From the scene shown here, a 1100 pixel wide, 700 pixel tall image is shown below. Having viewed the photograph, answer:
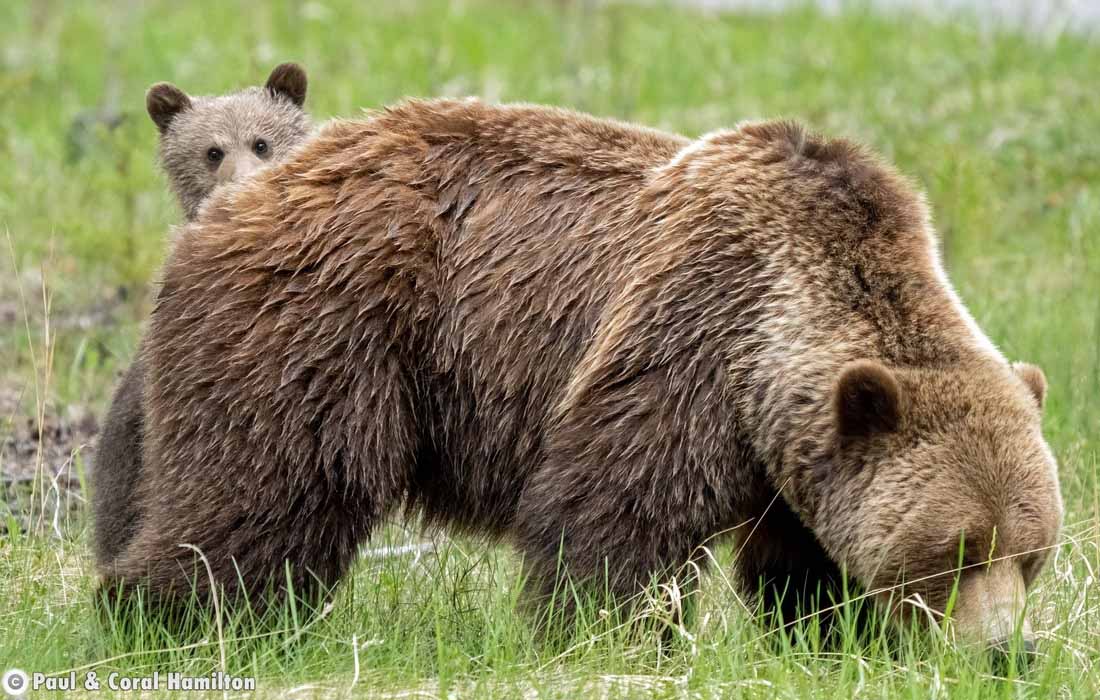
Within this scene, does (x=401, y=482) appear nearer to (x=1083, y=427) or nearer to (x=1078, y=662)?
(x=1078, y=662)

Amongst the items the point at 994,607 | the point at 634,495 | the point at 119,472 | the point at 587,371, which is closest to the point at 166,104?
the point at 119,472

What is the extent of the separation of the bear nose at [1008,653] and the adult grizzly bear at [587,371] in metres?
0.05

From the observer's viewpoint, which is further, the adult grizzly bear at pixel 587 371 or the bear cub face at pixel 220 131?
the bear cub face at pixel 220 131

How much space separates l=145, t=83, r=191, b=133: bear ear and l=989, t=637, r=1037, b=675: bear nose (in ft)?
13.9

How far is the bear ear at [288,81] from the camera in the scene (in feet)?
22.4

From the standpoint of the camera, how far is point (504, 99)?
11992 millimetres

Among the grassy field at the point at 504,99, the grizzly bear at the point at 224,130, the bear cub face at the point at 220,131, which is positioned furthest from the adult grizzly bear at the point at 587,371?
the bear cub face at the point at 220,131

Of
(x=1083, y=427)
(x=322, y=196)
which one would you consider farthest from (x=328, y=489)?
(x=1083, y=427)

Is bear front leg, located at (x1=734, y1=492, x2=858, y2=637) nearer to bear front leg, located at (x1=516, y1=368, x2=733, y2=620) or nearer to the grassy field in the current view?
the grassy field

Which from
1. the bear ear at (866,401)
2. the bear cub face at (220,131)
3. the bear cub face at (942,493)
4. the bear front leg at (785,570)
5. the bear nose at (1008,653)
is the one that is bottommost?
the bear nose at (1008,653)

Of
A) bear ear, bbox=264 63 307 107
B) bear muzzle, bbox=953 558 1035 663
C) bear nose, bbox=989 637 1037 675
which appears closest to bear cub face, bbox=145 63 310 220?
bear ear, bbox=264 63 307 107

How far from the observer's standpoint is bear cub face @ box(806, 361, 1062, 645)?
14.4 feet

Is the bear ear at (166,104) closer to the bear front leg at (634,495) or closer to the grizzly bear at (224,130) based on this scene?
the grizzly bear at (224,130)

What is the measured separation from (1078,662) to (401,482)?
2.20 metres
